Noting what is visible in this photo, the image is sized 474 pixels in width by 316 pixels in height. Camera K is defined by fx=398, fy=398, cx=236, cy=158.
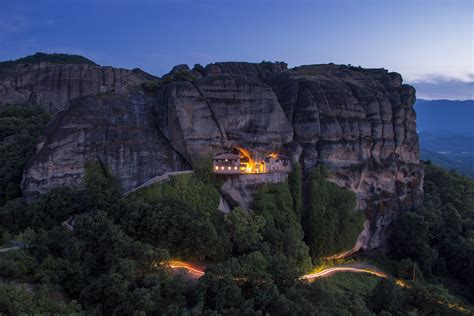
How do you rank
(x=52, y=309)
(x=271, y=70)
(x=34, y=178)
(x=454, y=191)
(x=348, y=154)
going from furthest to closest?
(x=271, y=70) → (x=454, y=191) → (x=348, y=154) → (x=34, y=178) → (x=52, y=309)

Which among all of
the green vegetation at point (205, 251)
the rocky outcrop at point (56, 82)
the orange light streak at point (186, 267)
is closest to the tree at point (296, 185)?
the green vegetation at point (205, 251)

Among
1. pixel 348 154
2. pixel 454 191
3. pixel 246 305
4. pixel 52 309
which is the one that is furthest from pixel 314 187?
pixel 52 309

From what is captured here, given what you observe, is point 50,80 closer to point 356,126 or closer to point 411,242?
point 356,126

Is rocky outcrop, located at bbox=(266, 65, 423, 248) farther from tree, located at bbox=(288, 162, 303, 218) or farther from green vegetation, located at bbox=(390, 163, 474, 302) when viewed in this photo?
green vegetation, located at bbox=(390, 163, 474, 302)

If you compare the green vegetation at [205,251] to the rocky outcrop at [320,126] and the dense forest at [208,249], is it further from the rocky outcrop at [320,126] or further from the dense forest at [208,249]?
the rocky outcrop at [320,126]

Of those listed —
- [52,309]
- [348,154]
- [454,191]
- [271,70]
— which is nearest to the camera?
Answer: [52,309]
